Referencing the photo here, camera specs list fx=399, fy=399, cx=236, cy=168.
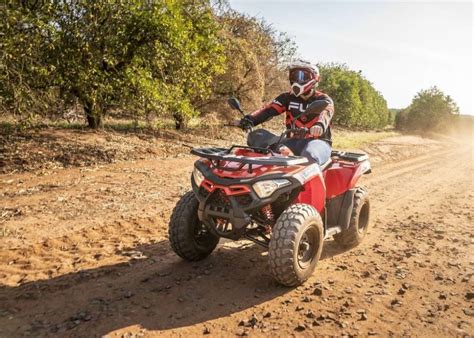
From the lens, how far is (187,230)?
467 cm

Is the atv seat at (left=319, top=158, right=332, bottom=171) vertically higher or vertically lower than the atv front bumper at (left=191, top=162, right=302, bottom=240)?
higher

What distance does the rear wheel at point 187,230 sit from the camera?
467 centimetres

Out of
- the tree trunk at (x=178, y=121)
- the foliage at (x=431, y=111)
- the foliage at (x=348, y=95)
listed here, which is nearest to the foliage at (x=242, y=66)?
the tree trunk at (x=178, y=121)

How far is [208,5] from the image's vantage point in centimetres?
1623

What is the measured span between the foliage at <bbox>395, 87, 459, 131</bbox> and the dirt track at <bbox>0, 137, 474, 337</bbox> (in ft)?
151

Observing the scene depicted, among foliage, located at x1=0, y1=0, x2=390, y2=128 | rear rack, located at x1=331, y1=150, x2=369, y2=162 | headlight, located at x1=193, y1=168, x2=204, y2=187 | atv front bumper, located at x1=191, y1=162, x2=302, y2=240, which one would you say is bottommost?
atv front bumper, located at x1=191, y1=162, x2=302, y2=240

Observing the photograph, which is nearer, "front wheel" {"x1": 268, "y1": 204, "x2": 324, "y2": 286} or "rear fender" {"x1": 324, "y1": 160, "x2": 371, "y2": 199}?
"front wheel" {"x1": 268, "y1": 204, "x2": 324, "y2": 286}

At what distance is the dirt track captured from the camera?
11.7 ft

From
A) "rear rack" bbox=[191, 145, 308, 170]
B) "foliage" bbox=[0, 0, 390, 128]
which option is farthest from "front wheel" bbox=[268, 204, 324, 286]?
"foliage" bbox=[0, 0, 390, 128]

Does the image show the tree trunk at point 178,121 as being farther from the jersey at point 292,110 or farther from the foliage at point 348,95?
the foliage at point 348,95

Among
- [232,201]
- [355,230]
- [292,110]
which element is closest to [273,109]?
[292,110]

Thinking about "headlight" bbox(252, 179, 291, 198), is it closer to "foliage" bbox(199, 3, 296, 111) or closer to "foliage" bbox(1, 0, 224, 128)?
"foliage" bbox(1, 0, 224, 128)

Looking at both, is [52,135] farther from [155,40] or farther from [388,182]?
[388,182]

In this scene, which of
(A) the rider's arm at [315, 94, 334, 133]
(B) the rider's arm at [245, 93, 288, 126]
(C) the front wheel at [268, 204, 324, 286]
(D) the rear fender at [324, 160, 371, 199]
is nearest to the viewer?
(C) the front wheel at [268, 204, 324, 286]
